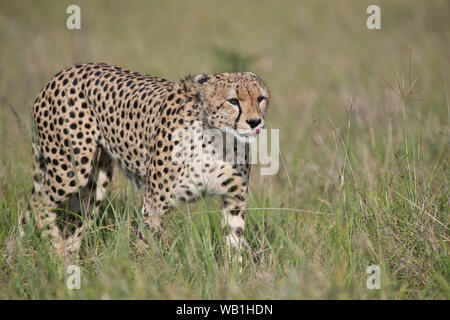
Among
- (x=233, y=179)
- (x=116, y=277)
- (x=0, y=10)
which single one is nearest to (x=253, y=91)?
(x=233, y=179)

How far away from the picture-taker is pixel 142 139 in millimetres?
3754

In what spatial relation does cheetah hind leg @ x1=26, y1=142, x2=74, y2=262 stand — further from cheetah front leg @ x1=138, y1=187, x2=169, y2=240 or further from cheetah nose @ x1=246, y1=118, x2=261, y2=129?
cheetah nose @ x1=246, y1=118, x2=261, y2=129

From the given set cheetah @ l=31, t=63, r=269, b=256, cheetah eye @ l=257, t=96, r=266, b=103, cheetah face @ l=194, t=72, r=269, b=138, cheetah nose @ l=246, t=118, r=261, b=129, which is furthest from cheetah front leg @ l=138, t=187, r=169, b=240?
cheetah eye @ l=257, t=96, r=266, b=103

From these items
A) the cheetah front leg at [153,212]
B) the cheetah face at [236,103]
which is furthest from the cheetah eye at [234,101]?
the cheetah front leg at [153,212]

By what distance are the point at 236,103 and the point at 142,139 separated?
813 mm

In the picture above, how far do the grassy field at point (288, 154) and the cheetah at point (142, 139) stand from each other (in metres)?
0.15

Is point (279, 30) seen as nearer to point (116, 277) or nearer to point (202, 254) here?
point (202, 254)

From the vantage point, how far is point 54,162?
12.6ft

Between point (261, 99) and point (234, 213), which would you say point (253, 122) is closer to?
point (261, 99)

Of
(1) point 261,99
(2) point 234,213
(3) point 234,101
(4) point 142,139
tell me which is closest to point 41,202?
(4) point 142,139

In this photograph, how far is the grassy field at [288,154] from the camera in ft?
9.51

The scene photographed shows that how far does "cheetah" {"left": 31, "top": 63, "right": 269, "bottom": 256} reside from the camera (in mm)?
3326

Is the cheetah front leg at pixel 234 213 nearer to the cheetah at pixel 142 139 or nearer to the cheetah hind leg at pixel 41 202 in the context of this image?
the cheetah at pixel 142 139

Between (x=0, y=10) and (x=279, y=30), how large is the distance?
507cm
